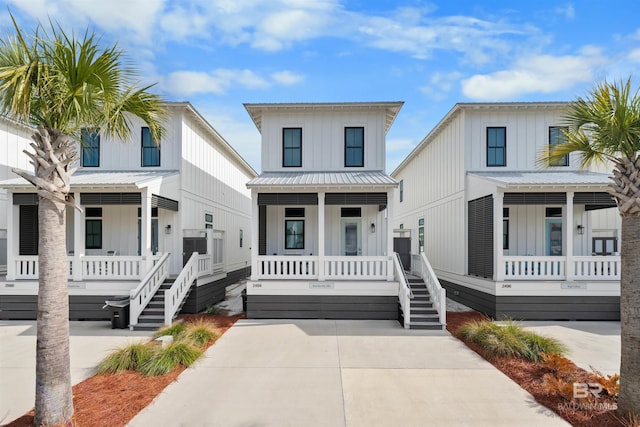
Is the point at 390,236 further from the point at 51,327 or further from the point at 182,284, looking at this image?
the point at 51,327

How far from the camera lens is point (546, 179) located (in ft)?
39.9

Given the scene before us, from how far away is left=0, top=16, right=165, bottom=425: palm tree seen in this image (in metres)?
4.55

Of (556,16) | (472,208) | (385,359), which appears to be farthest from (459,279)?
(556,16)

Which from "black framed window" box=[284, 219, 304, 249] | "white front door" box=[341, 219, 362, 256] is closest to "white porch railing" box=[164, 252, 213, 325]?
"black framed window" box=[284, 219, 304, 249]

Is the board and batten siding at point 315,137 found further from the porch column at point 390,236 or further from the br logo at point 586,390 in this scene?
the br logo at point 586,390

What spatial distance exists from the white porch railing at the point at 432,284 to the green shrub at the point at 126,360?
7.47m

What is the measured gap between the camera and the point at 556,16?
9.97 metres

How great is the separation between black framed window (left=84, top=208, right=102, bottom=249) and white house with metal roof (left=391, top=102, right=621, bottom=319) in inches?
474

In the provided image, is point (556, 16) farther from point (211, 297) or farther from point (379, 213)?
point (211, 297)

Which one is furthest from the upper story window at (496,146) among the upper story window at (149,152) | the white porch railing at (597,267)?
the upper story window at (149,152)

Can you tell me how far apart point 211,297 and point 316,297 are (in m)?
4.64

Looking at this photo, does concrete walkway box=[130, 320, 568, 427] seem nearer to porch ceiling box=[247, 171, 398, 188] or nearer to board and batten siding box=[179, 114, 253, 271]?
porch ceiling box=[247, 171, 398, 188]

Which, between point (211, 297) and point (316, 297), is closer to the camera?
point (316, 297)

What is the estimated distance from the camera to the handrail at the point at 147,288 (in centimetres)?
1033
